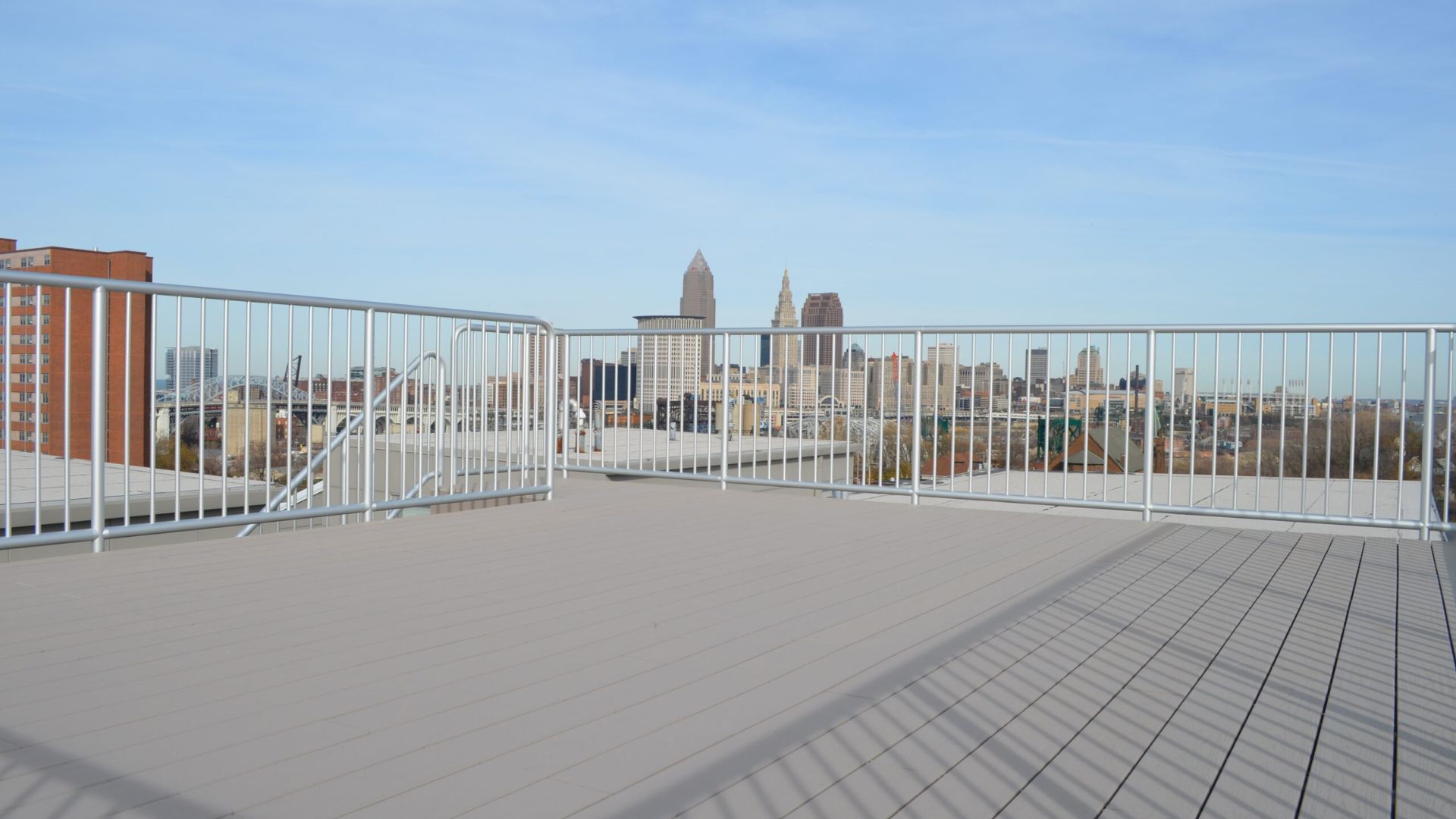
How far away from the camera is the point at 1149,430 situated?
659 cm

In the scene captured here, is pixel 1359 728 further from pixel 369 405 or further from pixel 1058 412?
pixel 369 405

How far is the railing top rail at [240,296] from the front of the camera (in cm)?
428

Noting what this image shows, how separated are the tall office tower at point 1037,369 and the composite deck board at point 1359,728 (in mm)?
2902

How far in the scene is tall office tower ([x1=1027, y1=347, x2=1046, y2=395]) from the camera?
22.8 feet

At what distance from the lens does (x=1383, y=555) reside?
5.49m

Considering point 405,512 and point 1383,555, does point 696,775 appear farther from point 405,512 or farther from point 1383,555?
point 405,512

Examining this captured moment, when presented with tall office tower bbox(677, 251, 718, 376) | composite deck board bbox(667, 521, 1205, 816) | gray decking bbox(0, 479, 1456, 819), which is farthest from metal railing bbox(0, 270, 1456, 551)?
tall office tower bbox(677, 251, 718, 376)

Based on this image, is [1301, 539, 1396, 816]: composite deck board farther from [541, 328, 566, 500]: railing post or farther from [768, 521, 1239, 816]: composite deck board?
[541, 328, 566, 500]: railing post

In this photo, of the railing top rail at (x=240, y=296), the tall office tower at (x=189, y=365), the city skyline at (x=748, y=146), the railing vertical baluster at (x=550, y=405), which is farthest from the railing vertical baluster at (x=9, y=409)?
the city skyline at (x=748, y=146)

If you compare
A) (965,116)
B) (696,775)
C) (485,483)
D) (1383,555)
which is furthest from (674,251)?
(696,775)

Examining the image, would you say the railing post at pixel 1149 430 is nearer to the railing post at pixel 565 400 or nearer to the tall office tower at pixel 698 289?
the railing post at pixel 565 400

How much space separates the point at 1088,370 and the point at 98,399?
224 inches

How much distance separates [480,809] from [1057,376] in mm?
5683

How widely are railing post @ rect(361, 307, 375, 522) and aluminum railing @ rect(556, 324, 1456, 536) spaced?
252 centimetres
